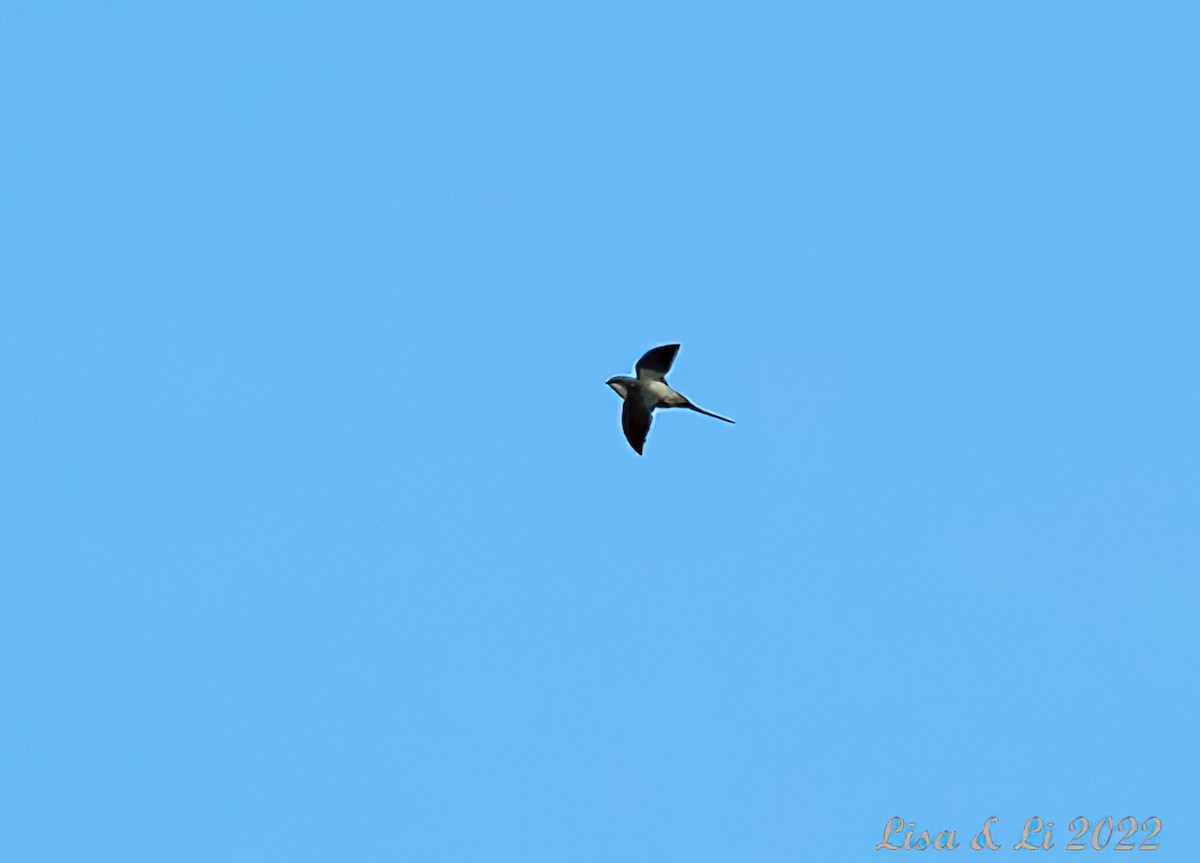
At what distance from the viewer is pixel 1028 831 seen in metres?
42.3

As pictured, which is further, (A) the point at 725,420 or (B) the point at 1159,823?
(A) the point at 725,420

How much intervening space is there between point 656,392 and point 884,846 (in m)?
13.7

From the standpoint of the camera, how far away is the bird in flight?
166 feet

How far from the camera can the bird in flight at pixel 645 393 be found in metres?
50.5

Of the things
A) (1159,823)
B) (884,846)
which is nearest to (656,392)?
(884,846)

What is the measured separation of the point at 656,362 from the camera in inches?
1989

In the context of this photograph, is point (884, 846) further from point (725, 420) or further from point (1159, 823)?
point (725, 420)

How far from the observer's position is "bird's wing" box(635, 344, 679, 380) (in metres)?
50.4

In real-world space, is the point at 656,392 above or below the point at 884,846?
above

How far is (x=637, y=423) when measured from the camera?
168ft

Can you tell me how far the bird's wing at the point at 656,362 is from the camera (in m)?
50.4

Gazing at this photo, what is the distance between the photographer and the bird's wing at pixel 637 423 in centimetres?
5103

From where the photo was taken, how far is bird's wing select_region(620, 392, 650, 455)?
51031 millimetres

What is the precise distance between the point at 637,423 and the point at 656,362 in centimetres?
176
